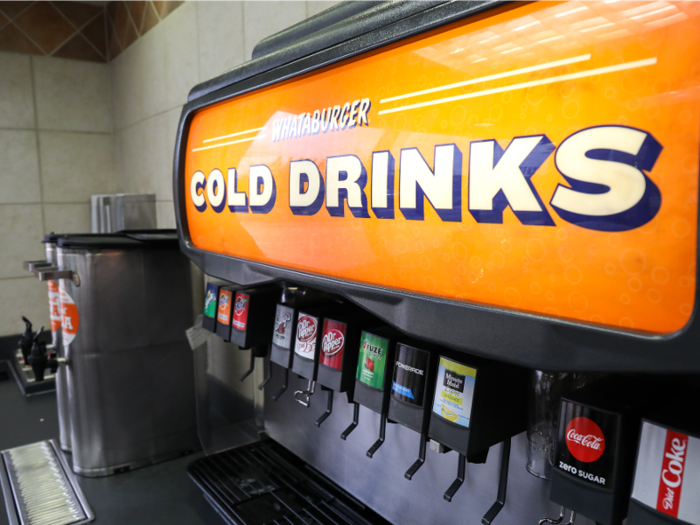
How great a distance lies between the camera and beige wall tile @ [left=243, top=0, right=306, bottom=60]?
1.32 m

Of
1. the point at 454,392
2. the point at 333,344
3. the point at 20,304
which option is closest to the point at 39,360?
the point at 333,344

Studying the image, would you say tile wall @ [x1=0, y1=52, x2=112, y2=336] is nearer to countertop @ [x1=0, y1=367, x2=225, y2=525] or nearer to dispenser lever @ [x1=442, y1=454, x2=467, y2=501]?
countertop @ [x1=0, y1=367, x2=225, y2=525]

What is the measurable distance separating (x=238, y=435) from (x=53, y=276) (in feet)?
2.16

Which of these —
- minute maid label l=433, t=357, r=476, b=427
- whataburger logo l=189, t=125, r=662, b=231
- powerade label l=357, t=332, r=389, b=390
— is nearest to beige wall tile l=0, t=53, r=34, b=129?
whataburger logo l=189, t=125, r=662, b=231

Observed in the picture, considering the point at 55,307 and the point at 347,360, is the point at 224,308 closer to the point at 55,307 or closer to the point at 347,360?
the point at 347,360

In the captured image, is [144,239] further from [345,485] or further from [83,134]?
[83,134]

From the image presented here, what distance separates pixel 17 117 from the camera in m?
2.71

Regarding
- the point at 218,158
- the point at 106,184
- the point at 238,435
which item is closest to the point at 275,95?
the point at 218,158

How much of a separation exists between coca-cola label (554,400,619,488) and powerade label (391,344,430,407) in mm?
182

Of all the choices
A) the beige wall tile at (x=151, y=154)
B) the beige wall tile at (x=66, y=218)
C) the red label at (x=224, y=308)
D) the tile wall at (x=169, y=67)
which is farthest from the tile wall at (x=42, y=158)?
the red label at (x=224, y=308)

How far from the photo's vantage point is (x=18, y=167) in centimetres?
273

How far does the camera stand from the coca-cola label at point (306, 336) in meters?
0.84

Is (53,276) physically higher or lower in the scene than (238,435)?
higher

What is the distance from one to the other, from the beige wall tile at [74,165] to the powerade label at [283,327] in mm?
2391
